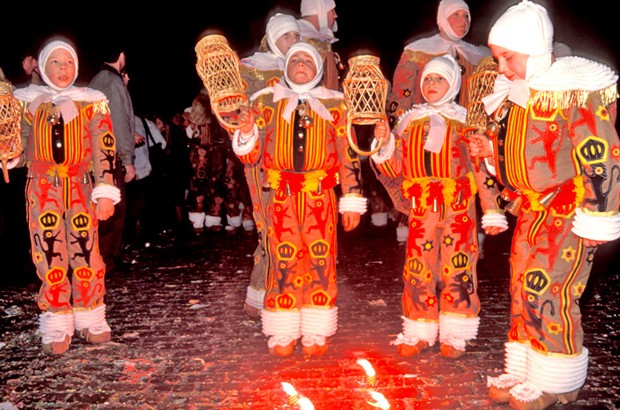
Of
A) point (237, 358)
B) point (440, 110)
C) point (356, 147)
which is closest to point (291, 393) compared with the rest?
point (237, 358)

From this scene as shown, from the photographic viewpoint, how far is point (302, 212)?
4.34m

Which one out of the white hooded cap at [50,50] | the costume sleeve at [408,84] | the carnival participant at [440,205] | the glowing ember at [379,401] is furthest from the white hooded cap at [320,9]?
the glowing ember at [379,401]

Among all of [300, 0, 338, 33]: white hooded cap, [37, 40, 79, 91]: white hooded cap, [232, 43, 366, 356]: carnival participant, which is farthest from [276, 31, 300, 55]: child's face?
[37, 40, 79, 91]: white hooded cap

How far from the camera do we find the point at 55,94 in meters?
4.51

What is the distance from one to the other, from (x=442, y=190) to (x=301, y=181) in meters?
0.95

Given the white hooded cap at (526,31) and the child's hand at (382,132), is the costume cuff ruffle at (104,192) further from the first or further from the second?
the white hooded cap at (526,31)

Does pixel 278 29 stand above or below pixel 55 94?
above

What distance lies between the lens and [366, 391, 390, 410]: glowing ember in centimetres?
356

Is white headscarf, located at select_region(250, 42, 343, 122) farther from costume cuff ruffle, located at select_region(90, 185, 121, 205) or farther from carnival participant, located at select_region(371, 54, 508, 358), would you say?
costume cuff ruffle, located at select_region(90, 185, 121, 205)

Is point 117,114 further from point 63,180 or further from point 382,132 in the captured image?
point 382,132

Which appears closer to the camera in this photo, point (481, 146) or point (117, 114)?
point (481, 146)

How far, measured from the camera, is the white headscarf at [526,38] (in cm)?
328

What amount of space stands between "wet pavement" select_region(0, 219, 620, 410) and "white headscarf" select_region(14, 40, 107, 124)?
5.68 feet

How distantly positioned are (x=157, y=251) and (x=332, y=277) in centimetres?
458
